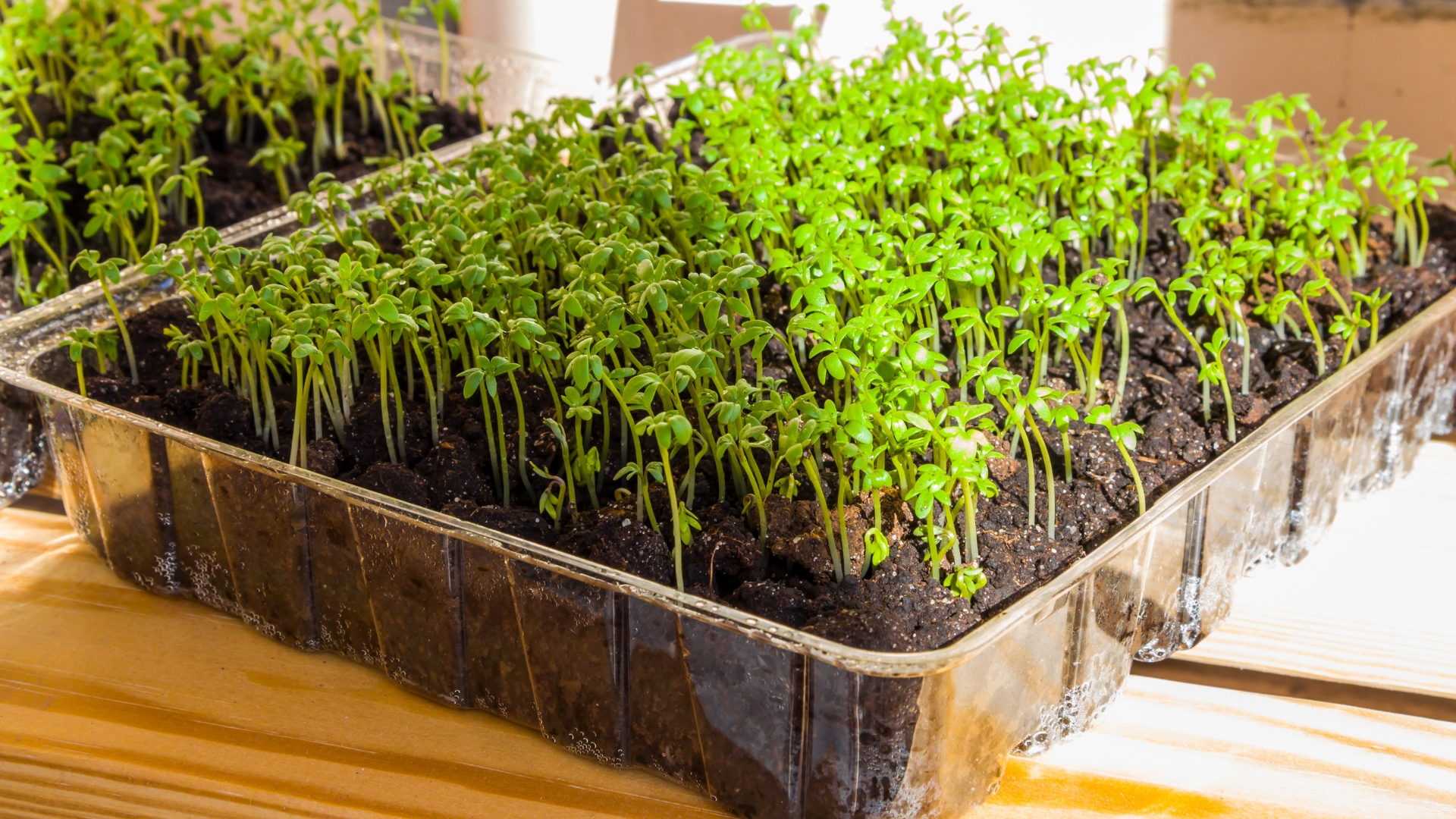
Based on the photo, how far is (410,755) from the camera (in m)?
1.06

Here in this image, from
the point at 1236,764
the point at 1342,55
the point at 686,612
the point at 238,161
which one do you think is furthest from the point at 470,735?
the point at 1342,55

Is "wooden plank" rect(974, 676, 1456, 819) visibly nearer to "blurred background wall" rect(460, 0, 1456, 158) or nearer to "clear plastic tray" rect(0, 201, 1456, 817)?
"clear plastic tray" rect(0, 201, 1456, 817)

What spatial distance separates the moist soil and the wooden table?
2.03ft

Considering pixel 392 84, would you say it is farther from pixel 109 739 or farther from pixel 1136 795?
pixel 1136 795

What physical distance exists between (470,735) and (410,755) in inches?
2.1

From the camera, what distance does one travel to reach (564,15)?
232 cm

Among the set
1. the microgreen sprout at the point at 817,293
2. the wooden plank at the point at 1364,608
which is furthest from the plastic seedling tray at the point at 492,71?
the wooden plank at the point at 1364,608

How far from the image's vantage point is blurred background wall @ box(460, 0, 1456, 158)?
2357 millimetres

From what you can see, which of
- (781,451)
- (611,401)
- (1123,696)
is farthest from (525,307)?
(1123,696)

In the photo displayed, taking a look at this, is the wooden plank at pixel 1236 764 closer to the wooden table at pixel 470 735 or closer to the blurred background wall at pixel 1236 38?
the wooden table at pixel 470 735

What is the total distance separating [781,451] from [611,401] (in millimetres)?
296

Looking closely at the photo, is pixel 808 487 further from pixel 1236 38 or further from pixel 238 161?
pixel 1236 38

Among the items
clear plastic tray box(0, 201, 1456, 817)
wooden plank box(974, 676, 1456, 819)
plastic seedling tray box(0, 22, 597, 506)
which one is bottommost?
wooden plank box(974, 676, 1456, 819)

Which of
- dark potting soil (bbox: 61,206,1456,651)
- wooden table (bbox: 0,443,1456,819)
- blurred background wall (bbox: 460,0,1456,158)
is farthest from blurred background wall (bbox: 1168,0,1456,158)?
wooden table (bbox: 0,443,1456,819)
